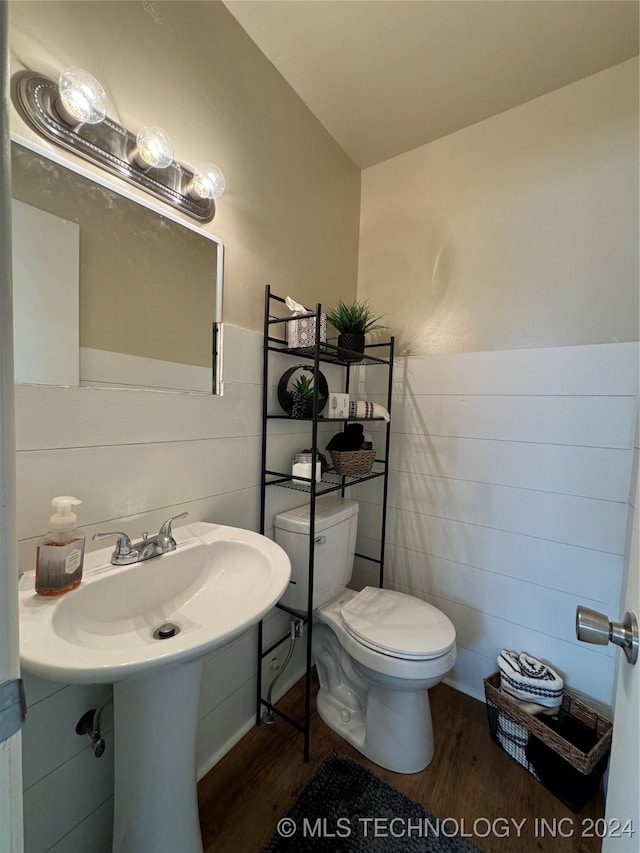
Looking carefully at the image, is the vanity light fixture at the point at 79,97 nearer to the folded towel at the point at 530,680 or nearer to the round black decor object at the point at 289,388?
the round black decor object at the point at 289,388

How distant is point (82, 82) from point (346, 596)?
181 centimetres

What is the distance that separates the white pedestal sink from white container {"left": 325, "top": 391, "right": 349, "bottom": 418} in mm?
612

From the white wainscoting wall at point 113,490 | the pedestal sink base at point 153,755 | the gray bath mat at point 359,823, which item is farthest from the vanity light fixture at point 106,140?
the gray bath mat at point 359,823

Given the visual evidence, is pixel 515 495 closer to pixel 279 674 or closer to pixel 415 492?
pixel 415 492

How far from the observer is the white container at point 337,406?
1413 millimetres

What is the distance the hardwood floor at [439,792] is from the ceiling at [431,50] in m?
2.59

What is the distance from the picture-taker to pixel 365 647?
1.21 meters

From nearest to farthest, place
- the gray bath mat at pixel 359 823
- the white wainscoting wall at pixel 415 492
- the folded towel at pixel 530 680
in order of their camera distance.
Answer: the white wainscoting wall at pixel 415 492 < the gray bath mat at pixel 359 823 < the folded towel at pixel 530 680

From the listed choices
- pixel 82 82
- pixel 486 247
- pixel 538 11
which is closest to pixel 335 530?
pixel 486 247

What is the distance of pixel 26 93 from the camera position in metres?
0.73

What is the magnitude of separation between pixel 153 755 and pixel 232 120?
1868mm

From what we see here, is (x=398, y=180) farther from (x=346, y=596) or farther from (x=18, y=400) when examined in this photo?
(x=346, y=596)

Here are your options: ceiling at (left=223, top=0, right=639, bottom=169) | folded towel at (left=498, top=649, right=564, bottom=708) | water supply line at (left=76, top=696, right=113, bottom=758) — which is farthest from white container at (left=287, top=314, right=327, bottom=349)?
folded towel at (left=498, top=649, right=564, bottom=708)

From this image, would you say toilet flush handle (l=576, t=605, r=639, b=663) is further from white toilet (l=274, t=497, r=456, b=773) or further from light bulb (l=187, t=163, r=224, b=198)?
light bulb (l=187, t=163, r=224, b=198)
